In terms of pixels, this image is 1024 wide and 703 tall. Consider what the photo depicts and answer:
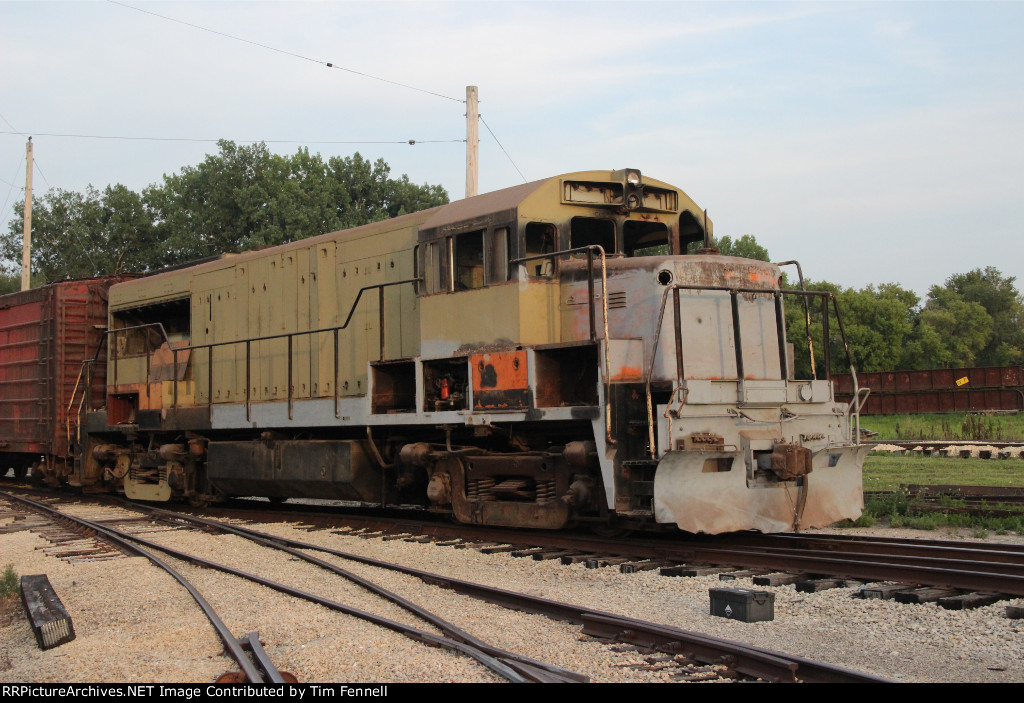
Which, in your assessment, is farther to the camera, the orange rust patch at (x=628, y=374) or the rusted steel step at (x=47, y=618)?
the orange rust patch at (x=628, y=374)

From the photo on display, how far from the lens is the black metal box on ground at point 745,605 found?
5.57 metres

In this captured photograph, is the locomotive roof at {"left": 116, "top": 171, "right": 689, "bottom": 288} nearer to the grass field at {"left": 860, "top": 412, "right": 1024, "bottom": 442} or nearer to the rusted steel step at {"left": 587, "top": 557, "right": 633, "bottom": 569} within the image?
the rusted steel step at {"left": 587, "top": 557, "right": 633, "bottom": 569}

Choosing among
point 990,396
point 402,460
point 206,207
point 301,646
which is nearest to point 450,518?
point 402,460

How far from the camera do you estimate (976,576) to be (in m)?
6.16

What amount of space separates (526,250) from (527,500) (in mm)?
2430

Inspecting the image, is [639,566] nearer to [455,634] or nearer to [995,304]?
[455,634]

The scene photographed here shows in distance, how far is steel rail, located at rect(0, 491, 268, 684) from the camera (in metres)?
4.50

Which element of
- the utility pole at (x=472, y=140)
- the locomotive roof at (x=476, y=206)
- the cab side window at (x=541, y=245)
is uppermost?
the utility pole at (x=472, y=140)

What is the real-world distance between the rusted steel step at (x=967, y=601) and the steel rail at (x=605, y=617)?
1.86 meters

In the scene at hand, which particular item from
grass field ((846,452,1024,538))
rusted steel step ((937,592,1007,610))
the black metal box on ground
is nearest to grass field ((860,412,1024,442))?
grass field ((846,452,1024,538))

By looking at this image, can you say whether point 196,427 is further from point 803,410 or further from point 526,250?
point 803,410

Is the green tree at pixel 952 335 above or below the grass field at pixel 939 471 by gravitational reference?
above

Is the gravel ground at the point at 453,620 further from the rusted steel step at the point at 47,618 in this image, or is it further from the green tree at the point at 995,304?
the green tree at the point at 995,304

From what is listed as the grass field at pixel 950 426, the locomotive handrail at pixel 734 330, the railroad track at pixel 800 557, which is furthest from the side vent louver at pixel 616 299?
the grass field at pixel 950 426
